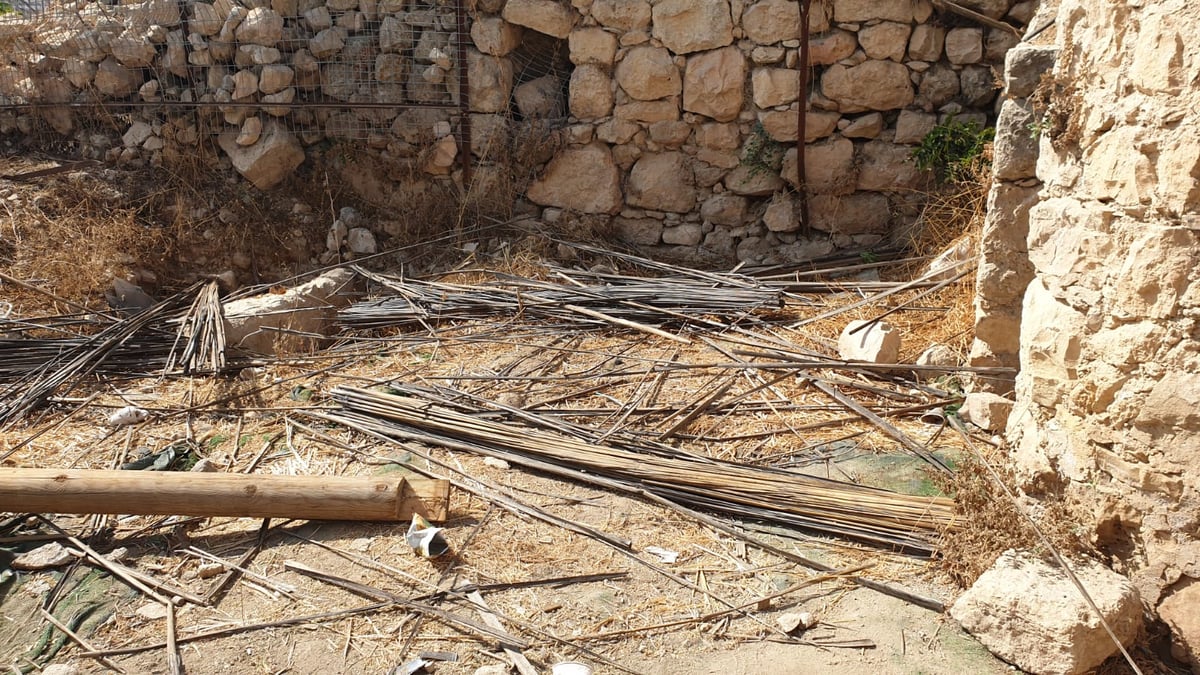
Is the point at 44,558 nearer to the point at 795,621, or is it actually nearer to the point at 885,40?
the point at 795,621

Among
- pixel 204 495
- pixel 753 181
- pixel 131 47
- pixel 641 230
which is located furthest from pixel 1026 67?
pixel 131 47

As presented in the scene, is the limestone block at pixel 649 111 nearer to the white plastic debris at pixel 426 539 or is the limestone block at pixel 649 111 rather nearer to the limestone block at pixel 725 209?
the limestone block at pixel 725 209

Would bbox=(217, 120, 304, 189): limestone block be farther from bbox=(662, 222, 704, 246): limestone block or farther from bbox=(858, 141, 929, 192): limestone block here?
bbox=(858, 141, 929, 192): limestone block

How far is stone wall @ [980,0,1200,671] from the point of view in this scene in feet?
8.08

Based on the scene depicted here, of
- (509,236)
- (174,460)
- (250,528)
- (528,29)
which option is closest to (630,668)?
(250,528)

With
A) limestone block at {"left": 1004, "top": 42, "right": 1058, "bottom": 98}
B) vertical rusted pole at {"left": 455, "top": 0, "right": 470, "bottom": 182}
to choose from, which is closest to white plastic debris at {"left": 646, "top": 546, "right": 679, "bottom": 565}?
limestone block at {"left": 1004, "top": 42, "right": 1058, "bottom": 98}

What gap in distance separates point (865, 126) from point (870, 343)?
2417 millimetres

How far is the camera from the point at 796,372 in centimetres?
450

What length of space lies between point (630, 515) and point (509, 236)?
3629 mm

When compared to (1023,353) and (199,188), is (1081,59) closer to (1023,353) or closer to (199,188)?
(1023,353)

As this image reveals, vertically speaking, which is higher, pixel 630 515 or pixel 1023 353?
pixel 1023 353

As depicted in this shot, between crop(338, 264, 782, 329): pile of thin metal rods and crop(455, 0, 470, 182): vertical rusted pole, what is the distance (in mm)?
1313

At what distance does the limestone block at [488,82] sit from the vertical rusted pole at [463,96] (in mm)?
40

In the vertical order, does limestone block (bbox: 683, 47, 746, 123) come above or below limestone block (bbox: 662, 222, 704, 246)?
above
